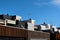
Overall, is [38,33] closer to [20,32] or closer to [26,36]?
[26,36]

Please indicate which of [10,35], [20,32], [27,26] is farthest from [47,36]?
[10,35]

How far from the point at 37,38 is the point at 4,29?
72.3 ft

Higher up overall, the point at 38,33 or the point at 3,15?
the point at 3,15

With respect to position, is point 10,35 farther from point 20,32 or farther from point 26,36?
point 26,36

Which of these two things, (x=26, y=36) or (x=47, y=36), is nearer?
(x=26, y=36)

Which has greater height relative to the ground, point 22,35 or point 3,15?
point 3,15

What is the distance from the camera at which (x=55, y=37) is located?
8788cm

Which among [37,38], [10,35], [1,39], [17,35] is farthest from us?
[37,38]

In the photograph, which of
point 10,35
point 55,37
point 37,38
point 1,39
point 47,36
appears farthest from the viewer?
point 55,37

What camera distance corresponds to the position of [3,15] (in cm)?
9844

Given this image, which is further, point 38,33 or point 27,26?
point 27,26

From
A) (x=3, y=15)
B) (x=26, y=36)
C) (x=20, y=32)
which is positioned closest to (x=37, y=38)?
(x=26, y=36)

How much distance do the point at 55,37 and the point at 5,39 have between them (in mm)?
45548

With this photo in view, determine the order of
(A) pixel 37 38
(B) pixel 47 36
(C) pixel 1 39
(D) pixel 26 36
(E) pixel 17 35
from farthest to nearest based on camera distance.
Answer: (B) pixel 47 36, (A) pixel 37 38, (D) pixel 26 36, (E) pixel 17 35, (C) pixel 1 39
